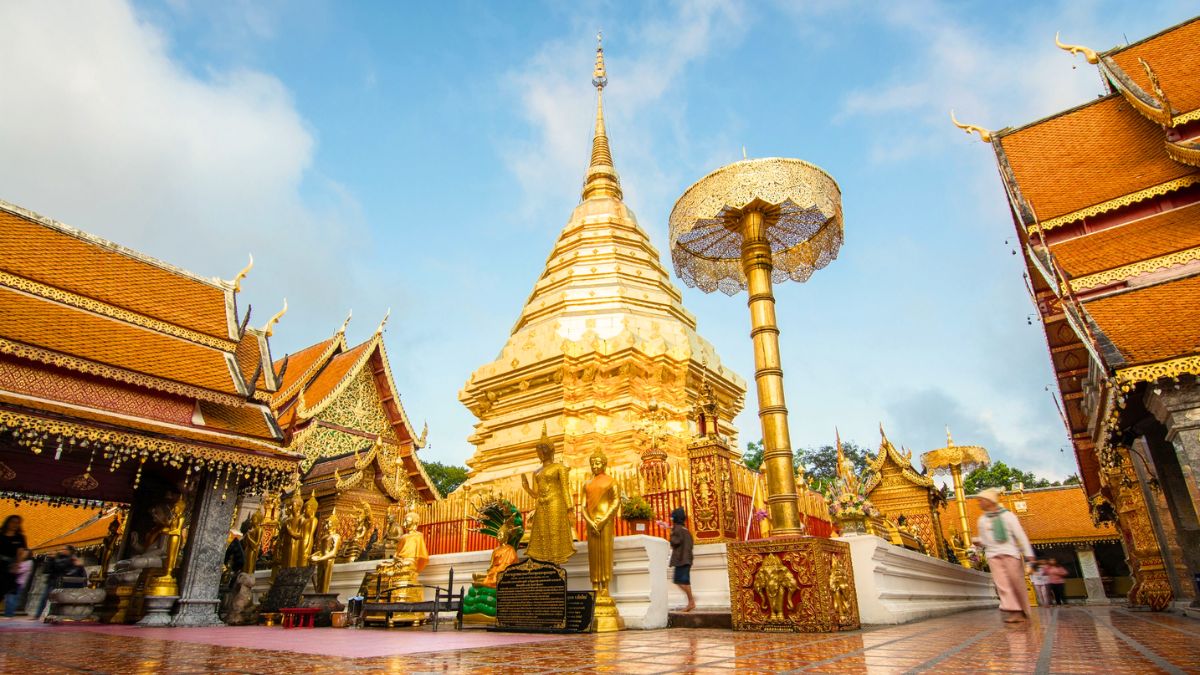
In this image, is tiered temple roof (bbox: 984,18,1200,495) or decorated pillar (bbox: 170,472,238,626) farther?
decorated pillar (bbox: 170,472,238,626)

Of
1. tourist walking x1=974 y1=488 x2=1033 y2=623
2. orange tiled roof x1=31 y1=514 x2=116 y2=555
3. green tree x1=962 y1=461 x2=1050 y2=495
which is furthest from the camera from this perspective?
green tree x1=962 y1=461 x2=1050 y2=495

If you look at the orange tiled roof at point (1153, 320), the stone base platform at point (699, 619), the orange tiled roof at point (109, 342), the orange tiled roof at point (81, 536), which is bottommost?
the stone base platform at point (699, 619)

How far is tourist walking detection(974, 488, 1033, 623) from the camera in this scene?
209 inches

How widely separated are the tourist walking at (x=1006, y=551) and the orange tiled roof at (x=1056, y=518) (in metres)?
16.0

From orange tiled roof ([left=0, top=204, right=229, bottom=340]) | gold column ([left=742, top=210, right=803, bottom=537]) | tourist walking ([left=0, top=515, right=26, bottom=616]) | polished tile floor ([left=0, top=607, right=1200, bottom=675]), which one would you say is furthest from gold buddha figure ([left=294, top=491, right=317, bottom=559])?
gold column ([left=742, top=210, right=803, bottom=537])

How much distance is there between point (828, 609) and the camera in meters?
5.16

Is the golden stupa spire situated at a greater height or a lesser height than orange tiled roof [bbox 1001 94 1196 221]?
greater

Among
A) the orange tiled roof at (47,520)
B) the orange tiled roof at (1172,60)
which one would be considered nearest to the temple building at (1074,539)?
the orange tiled roof at (1172,60)

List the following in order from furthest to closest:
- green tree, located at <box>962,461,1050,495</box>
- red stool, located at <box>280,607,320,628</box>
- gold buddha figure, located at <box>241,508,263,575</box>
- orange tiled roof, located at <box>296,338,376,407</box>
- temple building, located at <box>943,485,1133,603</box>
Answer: green tree, located at <box>962,461,1050,495</box> → temple building, located at <box>943,485,1133,603</box> → orange tiled roof, located at <box>296,338,376,407</box> → gold buddha figure, located at <box>241,508,263,575</box> → red stool, located at <box>280,607,320,628</box>

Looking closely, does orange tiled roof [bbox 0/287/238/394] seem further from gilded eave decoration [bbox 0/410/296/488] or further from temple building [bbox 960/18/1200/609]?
temple building [bbox 960/18/1200/609]

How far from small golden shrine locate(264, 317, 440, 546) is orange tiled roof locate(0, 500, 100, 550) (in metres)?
8.30

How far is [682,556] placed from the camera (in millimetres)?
6012

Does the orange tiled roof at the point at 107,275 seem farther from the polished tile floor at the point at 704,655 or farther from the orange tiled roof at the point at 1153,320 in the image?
the orange tiled roof at the point at 1153,320

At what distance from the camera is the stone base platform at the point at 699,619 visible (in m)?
5.80
